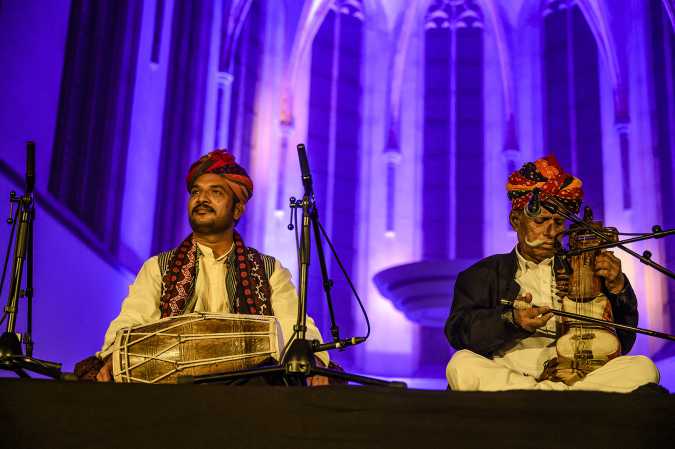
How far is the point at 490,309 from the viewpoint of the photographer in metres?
3.28

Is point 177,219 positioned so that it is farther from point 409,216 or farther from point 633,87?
point 633,87

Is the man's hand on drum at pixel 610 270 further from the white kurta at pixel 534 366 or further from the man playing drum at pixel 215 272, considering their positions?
the man playing drum at pixel 215 272

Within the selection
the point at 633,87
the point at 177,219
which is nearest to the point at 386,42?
the point at 633,87

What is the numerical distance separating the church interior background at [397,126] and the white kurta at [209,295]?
306 cm

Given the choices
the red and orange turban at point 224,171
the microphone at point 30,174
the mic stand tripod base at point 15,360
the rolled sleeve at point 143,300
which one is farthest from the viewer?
the red and orange turban at point 224,171

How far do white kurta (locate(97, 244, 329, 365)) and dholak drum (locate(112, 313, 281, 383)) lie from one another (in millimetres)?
464

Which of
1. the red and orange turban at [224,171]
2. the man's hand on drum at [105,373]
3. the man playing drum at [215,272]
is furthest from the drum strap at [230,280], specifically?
the man's hand on drum at [105,373]

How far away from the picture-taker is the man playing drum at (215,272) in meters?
3.48

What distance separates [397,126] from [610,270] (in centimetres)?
721

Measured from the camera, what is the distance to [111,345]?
10.0 ft

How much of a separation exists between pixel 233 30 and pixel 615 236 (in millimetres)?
7042

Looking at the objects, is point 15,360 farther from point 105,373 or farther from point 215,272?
point 215,272

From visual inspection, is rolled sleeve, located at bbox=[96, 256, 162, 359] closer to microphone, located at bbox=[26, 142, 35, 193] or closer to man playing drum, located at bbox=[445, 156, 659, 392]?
microphone, located at bbox=[26, 142, 35, 193]

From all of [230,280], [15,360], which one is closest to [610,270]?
[230,280]
